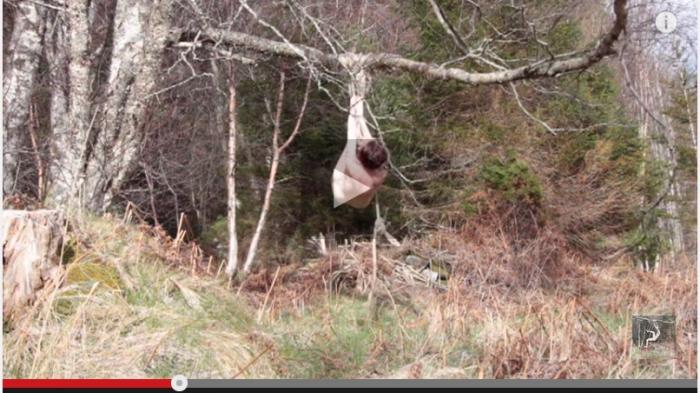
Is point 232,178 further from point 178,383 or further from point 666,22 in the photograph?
point 666,22

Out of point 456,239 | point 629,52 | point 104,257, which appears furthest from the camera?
point 456,239

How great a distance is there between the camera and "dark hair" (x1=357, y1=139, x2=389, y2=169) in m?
2.24

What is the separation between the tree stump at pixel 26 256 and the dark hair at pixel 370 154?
1.03m

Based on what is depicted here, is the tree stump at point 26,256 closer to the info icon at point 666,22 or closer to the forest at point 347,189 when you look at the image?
the forest at point 347,189

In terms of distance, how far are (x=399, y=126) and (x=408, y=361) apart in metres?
2.15

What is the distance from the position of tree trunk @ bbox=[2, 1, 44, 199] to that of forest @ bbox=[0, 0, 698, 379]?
2 centimetres

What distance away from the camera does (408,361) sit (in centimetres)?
215

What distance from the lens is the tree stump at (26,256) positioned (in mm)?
2227

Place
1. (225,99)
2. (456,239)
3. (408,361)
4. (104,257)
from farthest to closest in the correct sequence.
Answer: (225,99) < (456,239) < (104,257) < (408,361)

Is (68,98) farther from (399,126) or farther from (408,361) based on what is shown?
(408,361)

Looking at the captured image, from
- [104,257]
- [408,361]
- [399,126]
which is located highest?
[399,126]

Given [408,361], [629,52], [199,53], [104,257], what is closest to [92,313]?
[104,257]

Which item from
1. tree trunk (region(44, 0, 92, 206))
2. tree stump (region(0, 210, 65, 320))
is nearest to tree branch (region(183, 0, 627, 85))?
tree trunk (region(44, 0, 92, 206))

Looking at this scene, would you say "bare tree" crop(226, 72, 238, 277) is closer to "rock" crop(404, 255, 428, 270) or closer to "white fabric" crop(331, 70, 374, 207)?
"rock" crop(404, 255, 428, 270)
